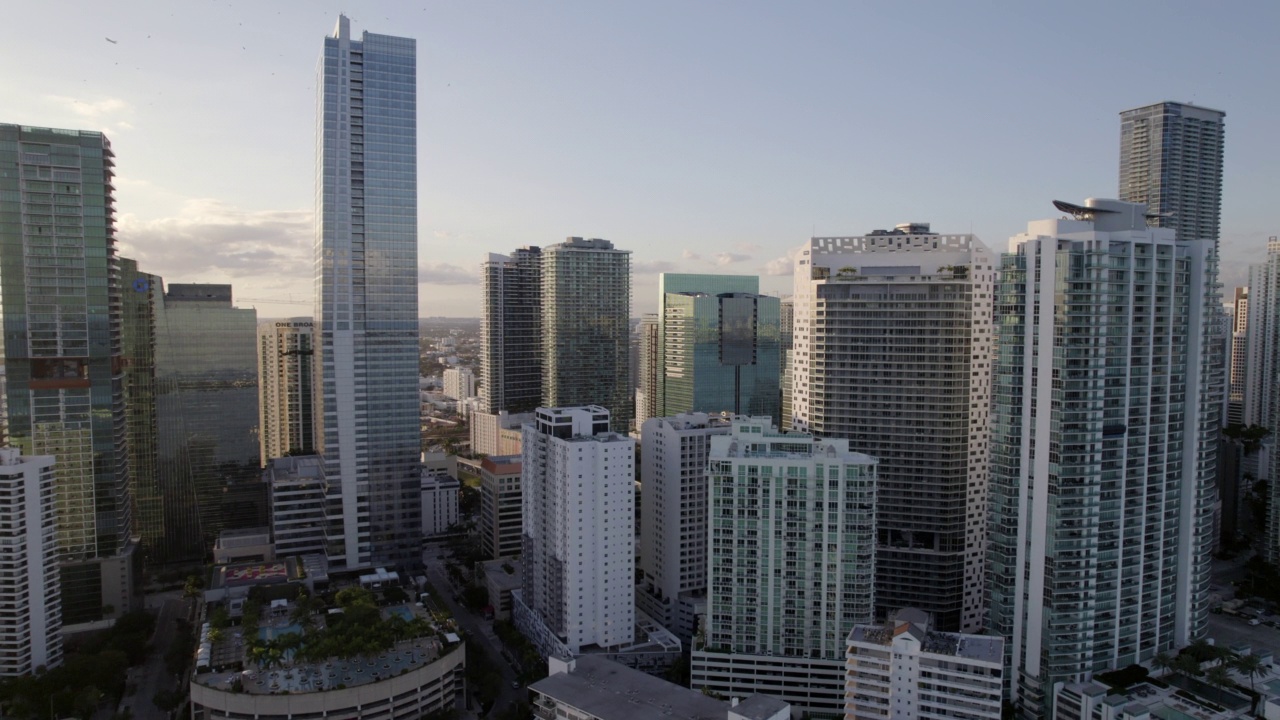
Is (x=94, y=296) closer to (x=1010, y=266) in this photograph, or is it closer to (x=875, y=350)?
(x=875, y=350)

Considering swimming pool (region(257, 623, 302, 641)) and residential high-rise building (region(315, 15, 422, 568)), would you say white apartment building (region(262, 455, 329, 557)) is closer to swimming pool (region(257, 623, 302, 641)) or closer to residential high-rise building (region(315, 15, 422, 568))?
residential high-rise building (region(315, 15, 422, 568))

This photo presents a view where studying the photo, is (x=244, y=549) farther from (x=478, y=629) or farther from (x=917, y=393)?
(x=917, y=393)

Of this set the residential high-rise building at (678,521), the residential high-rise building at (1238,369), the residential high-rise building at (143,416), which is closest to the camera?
the residential high-rise building at (678,521)

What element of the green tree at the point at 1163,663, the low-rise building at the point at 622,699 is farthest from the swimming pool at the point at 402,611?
the green tree at the point at 1163,663

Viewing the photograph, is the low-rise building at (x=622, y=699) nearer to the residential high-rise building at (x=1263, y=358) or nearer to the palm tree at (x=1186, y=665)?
the palm tree at (x=1186, y=665)

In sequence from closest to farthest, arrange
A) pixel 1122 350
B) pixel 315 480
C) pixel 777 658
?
pixel 1122 350, pixel 777 658, pixel 315 480

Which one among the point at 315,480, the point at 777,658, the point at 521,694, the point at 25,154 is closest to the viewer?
the point at 777,658

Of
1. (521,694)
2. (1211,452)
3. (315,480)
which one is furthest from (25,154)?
(1211,452)

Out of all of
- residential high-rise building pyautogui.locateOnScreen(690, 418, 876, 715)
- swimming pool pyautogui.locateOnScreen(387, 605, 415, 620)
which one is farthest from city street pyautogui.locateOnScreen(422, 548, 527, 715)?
residential high-rise building pyautogui.locateOnScreen(690, 418, 876, 715)
